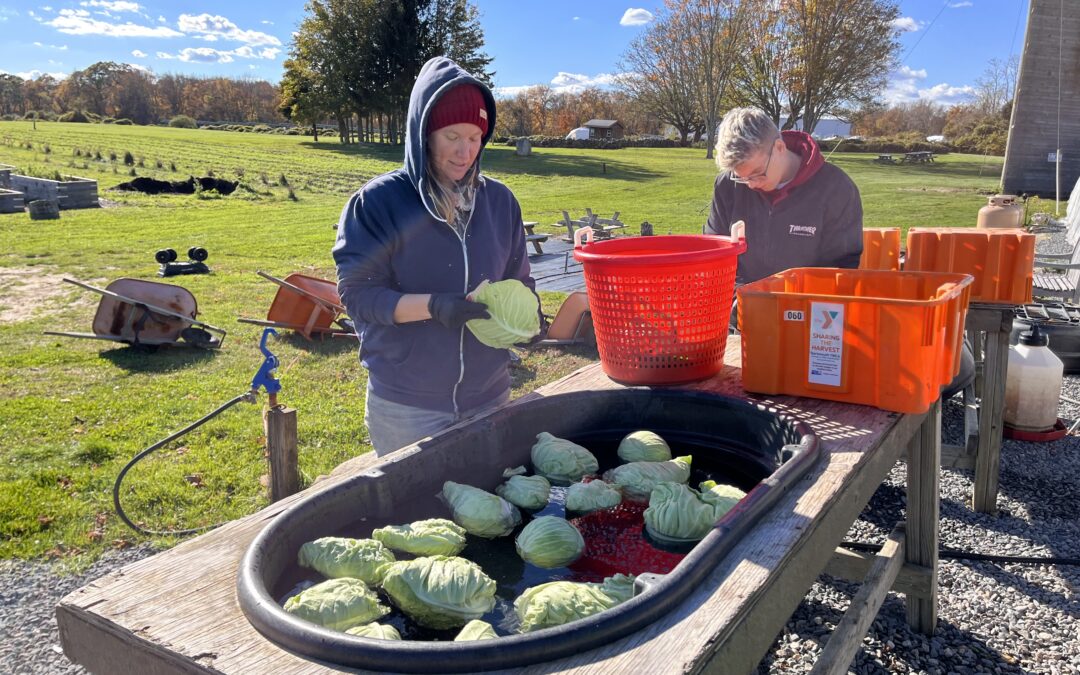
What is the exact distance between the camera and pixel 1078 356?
6.78 m

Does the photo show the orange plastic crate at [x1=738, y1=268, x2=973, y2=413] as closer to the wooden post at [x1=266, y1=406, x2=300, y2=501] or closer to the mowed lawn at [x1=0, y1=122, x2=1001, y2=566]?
the wooden post at [x1=266, y1=406, x2=300, y2=501]

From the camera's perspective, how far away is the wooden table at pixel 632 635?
118 cm

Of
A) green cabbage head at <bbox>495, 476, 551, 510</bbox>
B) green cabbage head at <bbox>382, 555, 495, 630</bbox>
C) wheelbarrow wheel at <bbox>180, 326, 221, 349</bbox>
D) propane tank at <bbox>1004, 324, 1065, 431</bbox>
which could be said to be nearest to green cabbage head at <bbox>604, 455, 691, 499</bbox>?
green cabbage head at <bbox>495, 476, 551, 510</bbox>

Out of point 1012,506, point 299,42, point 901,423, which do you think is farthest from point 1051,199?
point 299,42

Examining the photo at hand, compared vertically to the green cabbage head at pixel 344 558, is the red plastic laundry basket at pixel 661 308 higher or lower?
higher

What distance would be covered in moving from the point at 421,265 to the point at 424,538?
1110 mm

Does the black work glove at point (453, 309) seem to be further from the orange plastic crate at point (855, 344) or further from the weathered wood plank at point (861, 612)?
the weathered wood plank at point (861, 612)

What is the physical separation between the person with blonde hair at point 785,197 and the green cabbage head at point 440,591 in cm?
264

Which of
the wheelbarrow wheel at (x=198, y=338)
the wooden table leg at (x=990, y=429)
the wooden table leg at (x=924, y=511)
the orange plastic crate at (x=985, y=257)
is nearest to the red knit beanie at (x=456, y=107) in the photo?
the wooden table leg at (x=924, y=511)

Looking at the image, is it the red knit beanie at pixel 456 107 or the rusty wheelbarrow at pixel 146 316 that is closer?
the red knit beanie at pixel 456 107

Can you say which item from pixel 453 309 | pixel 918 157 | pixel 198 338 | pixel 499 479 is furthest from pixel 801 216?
pixel 918 157

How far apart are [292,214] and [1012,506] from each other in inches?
746

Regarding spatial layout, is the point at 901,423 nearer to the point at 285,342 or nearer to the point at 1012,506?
the point at 1012,506

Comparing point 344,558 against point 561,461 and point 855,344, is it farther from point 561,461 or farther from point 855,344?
point 855,344
